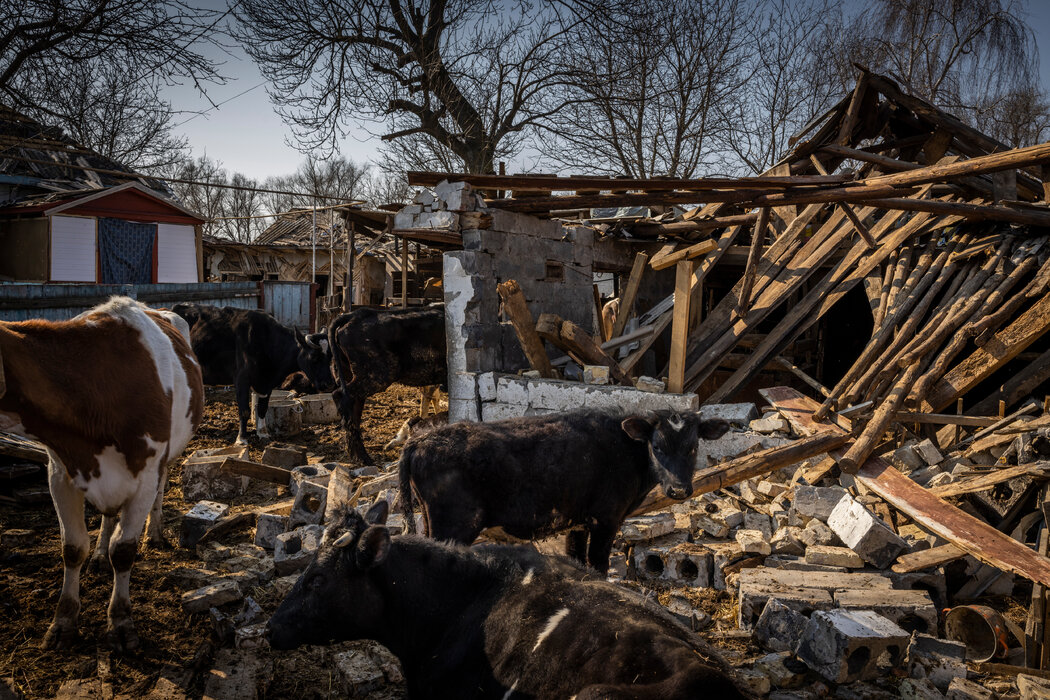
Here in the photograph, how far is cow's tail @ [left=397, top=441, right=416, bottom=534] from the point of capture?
4703 millimetres

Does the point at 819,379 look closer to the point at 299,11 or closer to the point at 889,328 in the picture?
the point at 889,328

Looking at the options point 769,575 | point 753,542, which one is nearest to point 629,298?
point 753,542

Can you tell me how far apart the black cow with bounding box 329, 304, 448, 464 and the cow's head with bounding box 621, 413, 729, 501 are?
4.66 metres

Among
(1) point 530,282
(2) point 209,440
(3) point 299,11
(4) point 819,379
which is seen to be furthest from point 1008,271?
(3) point 299,11

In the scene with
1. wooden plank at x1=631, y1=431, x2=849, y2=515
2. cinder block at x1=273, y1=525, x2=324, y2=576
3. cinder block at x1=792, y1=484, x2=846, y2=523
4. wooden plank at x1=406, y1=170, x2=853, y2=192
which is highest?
wooden plank at x1=406, y1=170, x2=853, y2=192

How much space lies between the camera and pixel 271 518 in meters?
5.96

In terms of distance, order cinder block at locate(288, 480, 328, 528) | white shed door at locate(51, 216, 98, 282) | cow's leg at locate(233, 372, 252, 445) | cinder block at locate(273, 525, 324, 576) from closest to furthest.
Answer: cinder block at locate(273, 525, 324, 576)
cinder block at locate(288, 480, 328, 528)
cow's leg at locate(233, 372, 252, 445)
white shed door at locate(51, 216, 98, 282)

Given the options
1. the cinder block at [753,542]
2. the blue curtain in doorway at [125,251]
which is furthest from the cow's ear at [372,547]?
the blue curtain in doorway at [125,251]

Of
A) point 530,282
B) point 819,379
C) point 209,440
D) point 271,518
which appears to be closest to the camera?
point 271,518

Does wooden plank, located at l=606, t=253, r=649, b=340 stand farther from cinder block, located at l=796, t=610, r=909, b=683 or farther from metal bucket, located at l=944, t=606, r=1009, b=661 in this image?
cinder block, located at l=796, t=610, r=909, b=683

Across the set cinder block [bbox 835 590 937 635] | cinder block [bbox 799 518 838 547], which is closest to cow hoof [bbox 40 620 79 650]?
cinder block [bbox 835 590 937 635]

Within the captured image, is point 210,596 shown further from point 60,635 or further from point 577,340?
point 577,340

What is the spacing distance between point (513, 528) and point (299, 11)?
46.4ft

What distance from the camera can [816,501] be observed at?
19.6 ft
